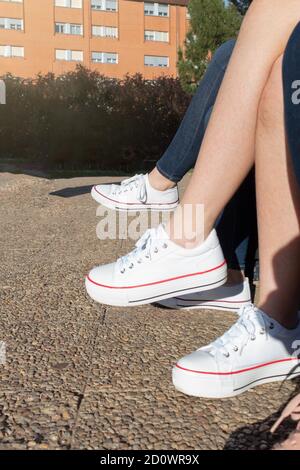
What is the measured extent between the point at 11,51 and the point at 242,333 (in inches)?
1136

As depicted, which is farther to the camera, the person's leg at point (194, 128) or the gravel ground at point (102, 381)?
the person's leg at point (194, 128)

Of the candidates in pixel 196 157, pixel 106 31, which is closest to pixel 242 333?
pixel 196 157

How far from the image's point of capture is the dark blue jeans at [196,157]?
1.62 m

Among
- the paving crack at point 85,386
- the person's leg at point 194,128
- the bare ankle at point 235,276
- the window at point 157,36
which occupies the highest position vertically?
the window at point 157,36

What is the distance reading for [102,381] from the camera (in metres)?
1.29

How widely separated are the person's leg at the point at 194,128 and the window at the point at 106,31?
2835 cm

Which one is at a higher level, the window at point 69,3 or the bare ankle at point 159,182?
the window at point 69,3

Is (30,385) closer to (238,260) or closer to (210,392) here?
(210,392)

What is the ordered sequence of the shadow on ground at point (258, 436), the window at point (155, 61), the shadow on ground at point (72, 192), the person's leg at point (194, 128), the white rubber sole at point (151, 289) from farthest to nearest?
the window at point (155, 61) → the shadow on ground at point (72, 192) → the person's leg at point (194, 128) → the white rubber sole at point (151, 289) → the shadow on ground at point (258, 436)

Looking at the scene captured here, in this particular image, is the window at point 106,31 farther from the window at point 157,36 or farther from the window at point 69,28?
the window at point 157,36

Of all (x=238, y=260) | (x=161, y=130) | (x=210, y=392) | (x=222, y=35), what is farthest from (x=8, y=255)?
(x=222, y=35)

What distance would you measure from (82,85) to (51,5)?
59.5 ft

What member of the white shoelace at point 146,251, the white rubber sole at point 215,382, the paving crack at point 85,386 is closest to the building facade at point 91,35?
the paving crack at point 85,386

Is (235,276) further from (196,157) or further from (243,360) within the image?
(243,360)
